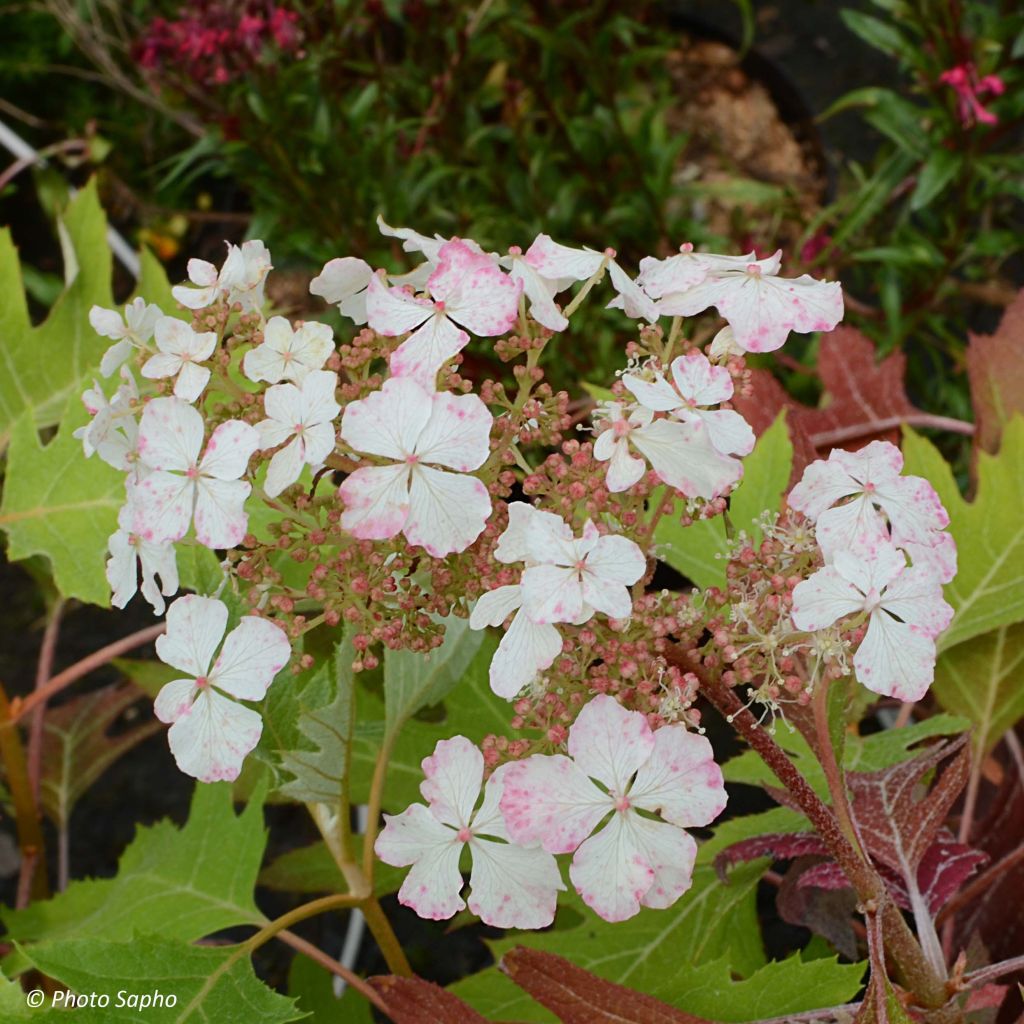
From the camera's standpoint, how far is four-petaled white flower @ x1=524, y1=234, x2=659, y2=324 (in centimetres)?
40

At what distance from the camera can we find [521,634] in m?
0.35

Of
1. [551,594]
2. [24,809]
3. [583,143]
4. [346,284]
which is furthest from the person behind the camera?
[583,143]

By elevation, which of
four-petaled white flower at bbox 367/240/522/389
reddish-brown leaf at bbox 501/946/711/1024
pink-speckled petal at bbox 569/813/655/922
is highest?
four-petaled white flower at bbox 367/240/522/389

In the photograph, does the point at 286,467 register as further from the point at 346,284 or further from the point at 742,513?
the point at 742,513

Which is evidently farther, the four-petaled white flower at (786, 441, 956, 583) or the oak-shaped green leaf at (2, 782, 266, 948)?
the oak-shaped green leaf at (2, 782, 266, 948)

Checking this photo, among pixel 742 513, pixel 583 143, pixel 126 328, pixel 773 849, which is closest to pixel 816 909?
pixel 773 849

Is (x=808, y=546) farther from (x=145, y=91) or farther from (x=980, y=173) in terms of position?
(x=145, y=91)

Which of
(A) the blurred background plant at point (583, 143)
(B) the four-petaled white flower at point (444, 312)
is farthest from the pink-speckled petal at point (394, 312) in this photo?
(A) the blurred background plant at point (583, 143)

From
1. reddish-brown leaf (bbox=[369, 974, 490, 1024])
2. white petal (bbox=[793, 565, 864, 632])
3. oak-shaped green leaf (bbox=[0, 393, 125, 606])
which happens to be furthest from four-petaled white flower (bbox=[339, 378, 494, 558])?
oak-shaped green leaf (bbox=[0, 393, 125, 606])

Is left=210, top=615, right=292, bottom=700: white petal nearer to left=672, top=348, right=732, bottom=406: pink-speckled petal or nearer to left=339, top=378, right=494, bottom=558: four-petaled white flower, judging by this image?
left=339, top=378, right=494, bottom=558: four-petaled white flower

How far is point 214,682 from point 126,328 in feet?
0.48

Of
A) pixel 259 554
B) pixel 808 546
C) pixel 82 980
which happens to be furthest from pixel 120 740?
pixel 808 546

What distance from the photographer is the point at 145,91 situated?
4.92ft

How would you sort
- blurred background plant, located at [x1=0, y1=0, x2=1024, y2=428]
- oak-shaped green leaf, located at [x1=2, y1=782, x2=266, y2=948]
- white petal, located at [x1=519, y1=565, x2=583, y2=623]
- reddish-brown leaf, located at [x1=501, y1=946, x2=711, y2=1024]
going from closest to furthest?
white petal, located at [x1=519, y1=565, x2=583, y2=623] → reddish-brown leaf, located at [x1=501, y1=946, x2=711, y2=1024] → oak-shaped green leaf, located at [x1=2, y1=782, x2=266, y2=948] → blurred background plant, located at [x1=0, y1=0, x2=1024, y2=428]
